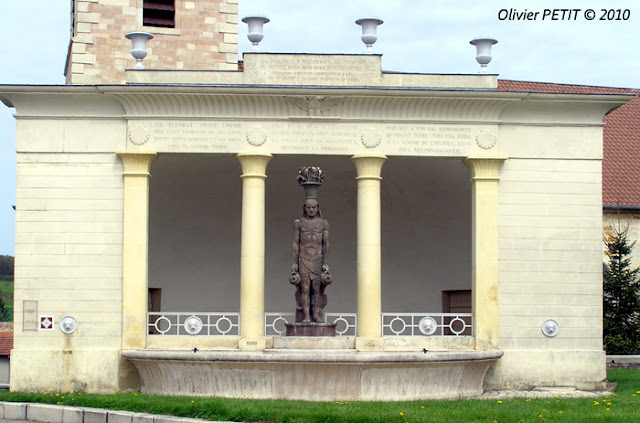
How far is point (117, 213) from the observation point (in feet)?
68.6

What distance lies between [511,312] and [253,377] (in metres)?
5.31

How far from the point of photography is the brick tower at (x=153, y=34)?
2708 centimetres

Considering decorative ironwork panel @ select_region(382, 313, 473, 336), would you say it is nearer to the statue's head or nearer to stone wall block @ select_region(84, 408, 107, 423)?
the statue's head

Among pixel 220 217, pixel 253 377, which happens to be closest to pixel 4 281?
pixel 220 217

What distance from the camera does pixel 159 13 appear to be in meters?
27.8

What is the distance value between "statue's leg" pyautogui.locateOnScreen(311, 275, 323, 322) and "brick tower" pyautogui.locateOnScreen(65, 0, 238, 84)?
900cm

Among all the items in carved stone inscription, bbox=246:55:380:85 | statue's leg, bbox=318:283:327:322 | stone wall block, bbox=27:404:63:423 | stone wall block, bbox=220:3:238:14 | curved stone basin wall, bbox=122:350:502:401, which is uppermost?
stone wall block, bbox=220:3:238:14

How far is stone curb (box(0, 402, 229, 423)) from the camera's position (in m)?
17.0

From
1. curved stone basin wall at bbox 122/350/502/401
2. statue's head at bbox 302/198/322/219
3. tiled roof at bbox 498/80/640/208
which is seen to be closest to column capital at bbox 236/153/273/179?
statue's head at bbox 302/198/322/219

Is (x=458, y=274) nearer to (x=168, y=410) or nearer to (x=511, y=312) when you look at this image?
(x=511, y=312)

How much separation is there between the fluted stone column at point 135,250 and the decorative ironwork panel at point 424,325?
4755mm

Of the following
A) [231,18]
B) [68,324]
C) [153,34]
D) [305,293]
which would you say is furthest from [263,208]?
[231,18]

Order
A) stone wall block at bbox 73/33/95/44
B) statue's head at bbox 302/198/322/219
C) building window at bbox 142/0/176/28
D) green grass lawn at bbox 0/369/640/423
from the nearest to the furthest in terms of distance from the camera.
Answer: green grass lawn at bbox 0/369/640/423 < statue's head at bbox 302/198/322/219 < stone wall block at bbox 73/33/95/44 < building window at bbox 142/0/176/28

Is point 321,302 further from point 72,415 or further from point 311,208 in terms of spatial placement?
point 72,415
